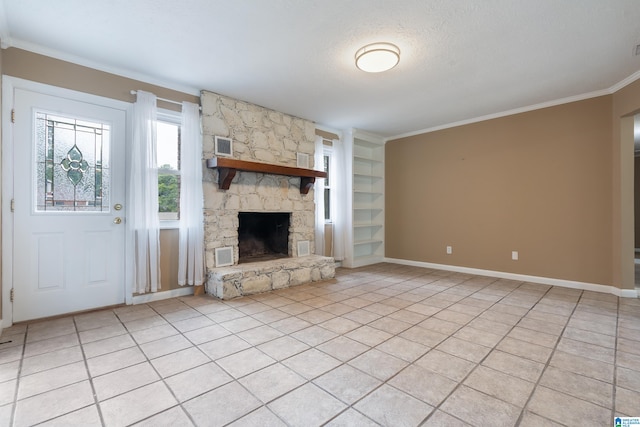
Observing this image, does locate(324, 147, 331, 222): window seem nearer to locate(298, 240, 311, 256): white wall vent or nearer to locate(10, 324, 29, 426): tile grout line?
locate(298, 240, 311, 256): white wall vent

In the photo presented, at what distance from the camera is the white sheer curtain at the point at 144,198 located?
10.5ft

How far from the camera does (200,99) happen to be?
373cm

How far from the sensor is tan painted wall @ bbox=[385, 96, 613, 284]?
3795 millimetres

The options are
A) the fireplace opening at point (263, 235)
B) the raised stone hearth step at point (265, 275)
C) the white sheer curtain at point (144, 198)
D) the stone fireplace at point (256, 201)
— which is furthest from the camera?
the fireplace opening at point (263, 235)

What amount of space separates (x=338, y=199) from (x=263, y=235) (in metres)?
1.53

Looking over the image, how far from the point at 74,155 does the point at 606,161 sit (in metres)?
6.15

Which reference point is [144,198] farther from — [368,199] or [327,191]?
[368,199]

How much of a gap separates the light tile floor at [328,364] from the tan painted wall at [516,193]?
93cm

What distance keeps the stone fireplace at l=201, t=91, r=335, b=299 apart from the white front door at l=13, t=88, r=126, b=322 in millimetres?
980

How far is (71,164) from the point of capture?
9.57 ft

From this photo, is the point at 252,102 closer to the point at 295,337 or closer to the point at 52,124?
the point at 52,124

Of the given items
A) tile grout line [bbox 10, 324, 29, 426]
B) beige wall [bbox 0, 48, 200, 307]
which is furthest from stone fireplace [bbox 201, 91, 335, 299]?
tile grout line [bbox 10, 324, 29, 426]

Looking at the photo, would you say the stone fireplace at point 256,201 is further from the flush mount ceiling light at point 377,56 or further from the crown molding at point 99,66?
the flush mount ceiling light at point 377,56

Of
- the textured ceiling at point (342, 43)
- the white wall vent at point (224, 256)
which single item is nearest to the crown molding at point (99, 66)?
the textured ceiling at point (342, 43)
